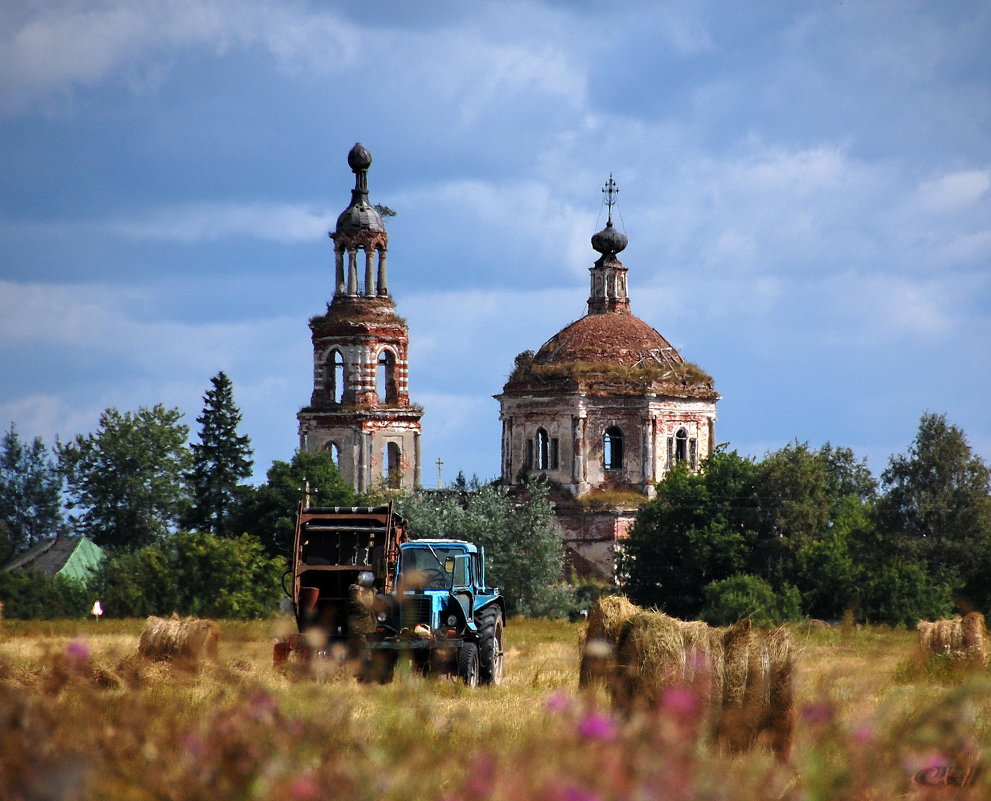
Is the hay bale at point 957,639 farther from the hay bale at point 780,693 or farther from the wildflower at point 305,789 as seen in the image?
Answer: the wildflower at point 305,789

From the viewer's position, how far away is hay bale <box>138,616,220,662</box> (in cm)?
1769

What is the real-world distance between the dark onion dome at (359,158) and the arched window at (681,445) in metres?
16.2

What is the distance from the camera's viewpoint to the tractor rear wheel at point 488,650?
62.3 feet

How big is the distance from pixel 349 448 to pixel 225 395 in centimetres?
573

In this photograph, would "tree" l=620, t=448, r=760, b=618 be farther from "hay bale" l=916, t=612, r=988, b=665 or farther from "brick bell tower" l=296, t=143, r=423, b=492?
"hay bale" l=916, t=612, r=988, b=665

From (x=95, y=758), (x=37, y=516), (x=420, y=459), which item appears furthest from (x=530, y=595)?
(x=95, y=758)

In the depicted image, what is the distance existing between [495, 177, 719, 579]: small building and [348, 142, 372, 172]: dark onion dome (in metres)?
9.82

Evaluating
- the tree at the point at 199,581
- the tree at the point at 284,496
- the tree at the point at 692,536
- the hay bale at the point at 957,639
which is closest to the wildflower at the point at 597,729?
the hay bale at the point at 957,639

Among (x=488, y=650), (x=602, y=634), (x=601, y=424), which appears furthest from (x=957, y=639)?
(x=601, y=424)

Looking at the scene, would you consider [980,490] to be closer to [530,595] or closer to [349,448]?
[530,595]

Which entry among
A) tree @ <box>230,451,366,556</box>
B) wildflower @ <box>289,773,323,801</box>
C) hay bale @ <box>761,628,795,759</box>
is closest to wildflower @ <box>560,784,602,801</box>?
wildflower @ <box>289,773,323,801</box>

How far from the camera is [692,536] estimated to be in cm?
5147

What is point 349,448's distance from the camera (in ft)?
206

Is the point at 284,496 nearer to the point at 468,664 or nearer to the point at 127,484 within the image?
the point at 127,484
